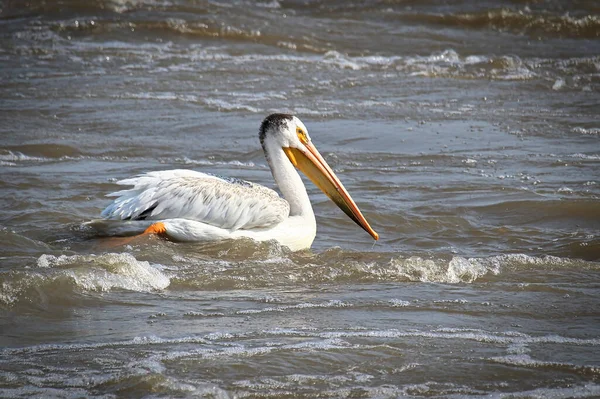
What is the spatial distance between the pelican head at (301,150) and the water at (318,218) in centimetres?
30

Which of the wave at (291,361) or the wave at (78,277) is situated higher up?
the wave at (78,277)

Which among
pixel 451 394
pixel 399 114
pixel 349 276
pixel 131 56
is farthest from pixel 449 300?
pixel 131 56

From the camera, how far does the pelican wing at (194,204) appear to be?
603cm

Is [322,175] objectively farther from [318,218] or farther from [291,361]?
[291,361]

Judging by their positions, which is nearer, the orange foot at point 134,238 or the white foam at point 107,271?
the white foam at point 107,271

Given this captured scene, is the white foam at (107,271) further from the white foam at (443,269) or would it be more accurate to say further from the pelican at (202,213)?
the white foam at (443,269)

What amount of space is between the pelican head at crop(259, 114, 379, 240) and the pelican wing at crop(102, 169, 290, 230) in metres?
0.48

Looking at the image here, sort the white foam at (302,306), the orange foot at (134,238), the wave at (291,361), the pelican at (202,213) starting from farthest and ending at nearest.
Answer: the pelican at (202,213) → the orange foot at (134,238) → the white foam at (302,306) → the wave at (291,361)

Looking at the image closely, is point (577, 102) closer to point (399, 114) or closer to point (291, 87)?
point (399, 114)

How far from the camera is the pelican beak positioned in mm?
6344

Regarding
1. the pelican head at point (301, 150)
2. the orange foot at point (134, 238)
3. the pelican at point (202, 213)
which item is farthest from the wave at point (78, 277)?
the pelican head at point (301, 150)

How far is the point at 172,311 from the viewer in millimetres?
4562

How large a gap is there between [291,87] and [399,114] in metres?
1.81

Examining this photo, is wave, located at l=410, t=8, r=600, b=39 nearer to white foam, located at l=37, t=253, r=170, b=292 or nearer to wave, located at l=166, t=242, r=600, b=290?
wave, located at l=166, t=242, r=600, b=290
